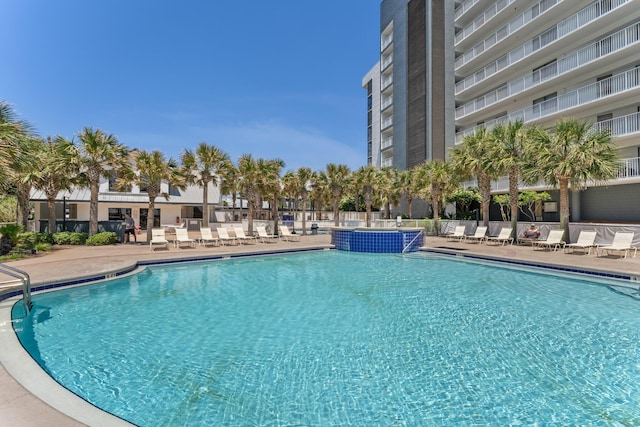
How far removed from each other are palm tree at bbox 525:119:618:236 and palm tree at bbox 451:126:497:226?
99.0 inches

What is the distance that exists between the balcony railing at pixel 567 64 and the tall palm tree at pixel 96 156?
28946 mm

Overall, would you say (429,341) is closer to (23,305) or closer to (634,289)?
(634,289)

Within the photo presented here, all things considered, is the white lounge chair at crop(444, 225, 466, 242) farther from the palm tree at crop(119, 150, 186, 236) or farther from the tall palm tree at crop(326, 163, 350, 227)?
the palm tree at crop(119, 150, 186, 236)

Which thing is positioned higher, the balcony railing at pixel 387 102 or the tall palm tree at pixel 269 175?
the balcony railing at pixel 387 102

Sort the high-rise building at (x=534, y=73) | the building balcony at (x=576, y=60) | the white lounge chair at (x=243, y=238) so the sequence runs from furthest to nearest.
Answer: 1. the high-rise building at (x=534, y=73)
2. the building balcony at (x=576, y=60)
3. the white lounge chair at (x=243, y=238)

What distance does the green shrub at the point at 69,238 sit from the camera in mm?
17312

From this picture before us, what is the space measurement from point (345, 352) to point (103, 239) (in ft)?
56.4

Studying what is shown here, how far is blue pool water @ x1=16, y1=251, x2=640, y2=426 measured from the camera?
3.71 meters

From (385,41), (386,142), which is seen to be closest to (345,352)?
(386,142)

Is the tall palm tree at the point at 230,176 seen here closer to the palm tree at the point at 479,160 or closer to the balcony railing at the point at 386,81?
the palm tree at the point at 479,160

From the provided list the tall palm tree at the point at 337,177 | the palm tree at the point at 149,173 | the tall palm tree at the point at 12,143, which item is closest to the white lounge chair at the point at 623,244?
the tall palm tree at the point at 337,177

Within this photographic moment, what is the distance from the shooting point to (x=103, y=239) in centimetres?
→ 1755

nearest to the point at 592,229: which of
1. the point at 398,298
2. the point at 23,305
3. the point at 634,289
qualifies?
the point at 634,289

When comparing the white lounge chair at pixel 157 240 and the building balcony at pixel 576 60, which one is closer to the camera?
the white lounge chair at pixel 157 240
